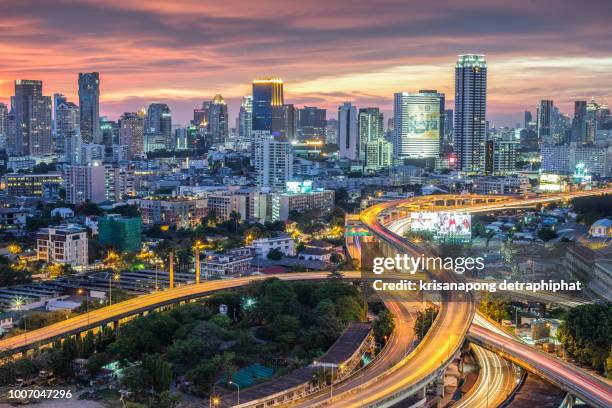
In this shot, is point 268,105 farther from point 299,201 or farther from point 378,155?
point 299,201

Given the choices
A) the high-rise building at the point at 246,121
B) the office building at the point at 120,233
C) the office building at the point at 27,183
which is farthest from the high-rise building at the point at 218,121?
the office building at the point at 120,233

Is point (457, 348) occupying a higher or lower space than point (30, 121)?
lower

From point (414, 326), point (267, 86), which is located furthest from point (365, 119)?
point (414, 326)

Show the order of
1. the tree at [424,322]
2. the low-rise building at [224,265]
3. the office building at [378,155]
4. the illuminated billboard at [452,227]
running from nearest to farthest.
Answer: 1. the tree at [424,322]
2. the low-rise building at [224,265]
3. the illuminated billboard at [452,227]
4. the office building at [378,155]

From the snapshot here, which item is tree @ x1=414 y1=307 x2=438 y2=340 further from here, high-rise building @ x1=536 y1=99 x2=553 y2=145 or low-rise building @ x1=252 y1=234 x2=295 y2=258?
high-rise building @ x1=536 y1=99 x2=553 y2=145

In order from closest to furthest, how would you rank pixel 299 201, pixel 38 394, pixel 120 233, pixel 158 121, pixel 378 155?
pixel 38 394 < pixel 120 233 < pixel 299 201 < pixel 378 155 < pixel 158 121

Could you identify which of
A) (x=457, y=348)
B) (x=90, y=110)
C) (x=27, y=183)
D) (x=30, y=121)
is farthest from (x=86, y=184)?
(x=90, y=110)

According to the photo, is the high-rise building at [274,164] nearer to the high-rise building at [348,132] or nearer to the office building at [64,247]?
the office building at [64,247]
